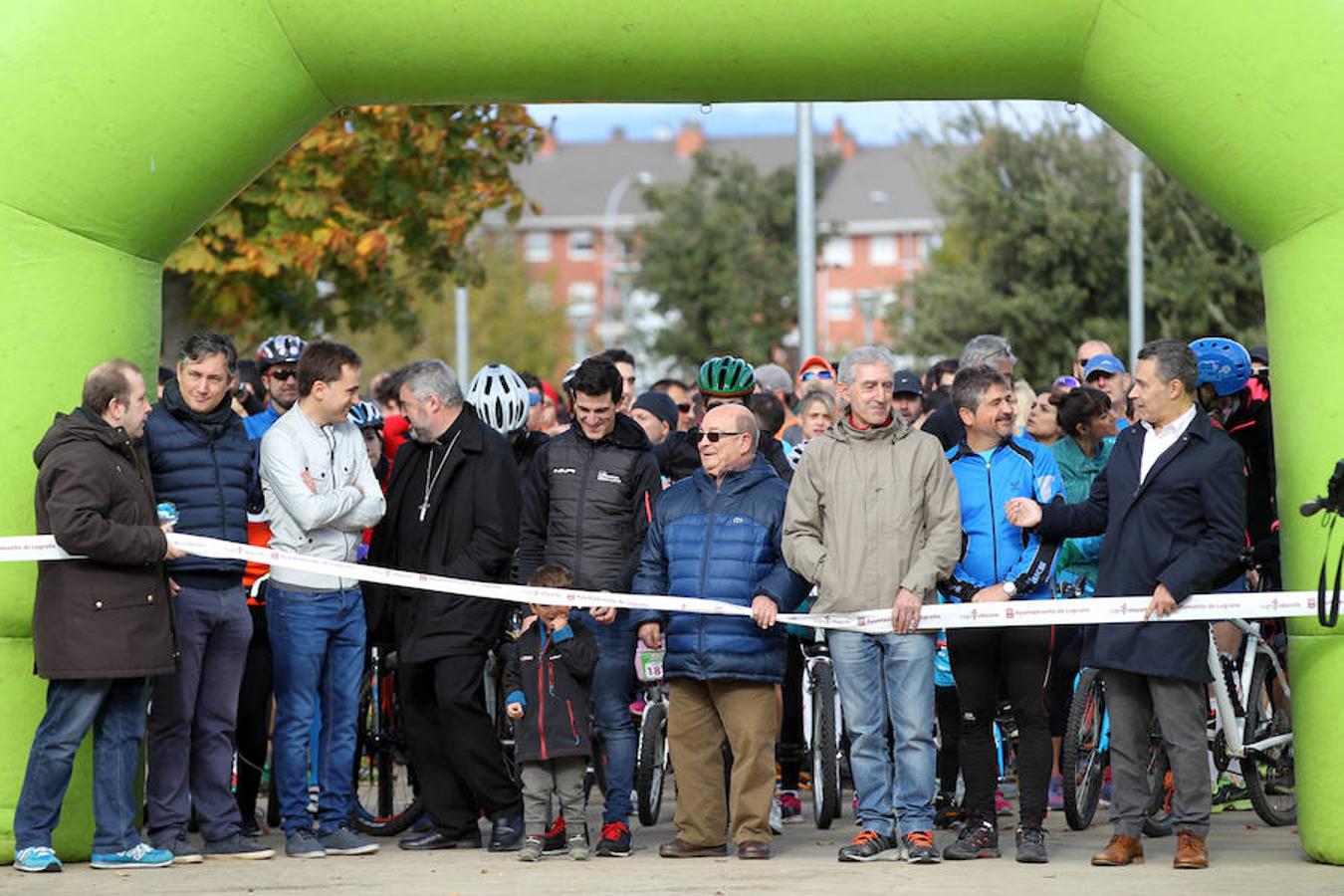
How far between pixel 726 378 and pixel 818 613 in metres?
1.61

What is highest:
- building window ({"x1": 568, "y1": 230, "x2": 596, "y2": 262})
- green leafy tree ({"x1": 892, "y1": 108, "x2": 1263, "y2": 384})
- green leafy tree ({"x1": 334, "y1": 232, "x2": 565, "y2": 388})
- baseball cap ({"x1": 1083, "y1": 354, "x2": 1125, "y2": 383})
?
building window ({"x1": 568, "y1": 230, "x2": 596, "y2": 262})

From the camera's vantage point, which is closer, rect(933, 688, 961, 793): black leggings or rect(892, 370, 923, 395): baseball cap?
rect(933, 688, 961, 793): black leggings

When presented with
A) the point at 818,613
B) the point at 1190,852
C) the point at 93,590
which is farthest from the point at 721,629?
the point at 93,590

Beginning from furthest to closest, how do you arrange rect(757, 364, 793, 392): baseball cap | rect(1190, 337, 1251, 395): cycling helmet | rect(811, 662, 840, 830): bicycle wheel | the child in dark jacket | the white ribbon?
rect(757, 364, 793, 392): baseball cap, rect(811, 662, 840, 830): bicycle wheel, rect(1190, 337, 1251, 395): cycling helmet, the child in dark jacket, the white ribbon

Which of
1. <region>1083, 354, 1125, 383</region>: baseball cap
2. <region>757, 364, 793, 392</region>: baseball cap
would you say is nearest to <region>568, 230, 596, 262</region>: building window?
<region>757, 364, 793, 392</region>: baseball cap

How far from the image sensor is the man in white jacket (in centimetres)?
962

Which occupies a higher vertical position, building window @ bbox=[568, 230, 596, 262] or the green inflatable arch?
building window @ bbox=[568, 230, 596, 262]

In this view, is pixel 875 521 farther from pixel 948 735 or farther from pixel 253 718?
A: pixel 253 718

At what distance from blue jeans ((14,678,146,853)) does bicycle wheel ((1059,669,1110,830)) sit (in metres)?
4.08

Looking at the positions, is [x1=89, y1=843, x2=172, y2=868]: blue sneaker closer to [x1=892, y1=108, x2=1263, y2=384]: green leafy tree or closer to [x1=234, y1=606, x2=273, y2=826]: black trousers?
[x1=234, y1=606, x2=273, y2=826]: black trousers

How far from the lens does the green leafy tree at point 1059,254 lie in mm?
35125

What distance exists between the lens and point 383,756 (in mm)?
10719

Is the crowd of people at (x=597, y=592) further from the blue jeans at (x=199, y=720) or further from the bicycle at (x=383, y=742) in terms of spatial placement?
the bicycle at (x=383, y=742)

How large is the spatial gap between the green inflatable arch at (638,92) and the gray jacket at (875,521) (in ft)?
4.58
